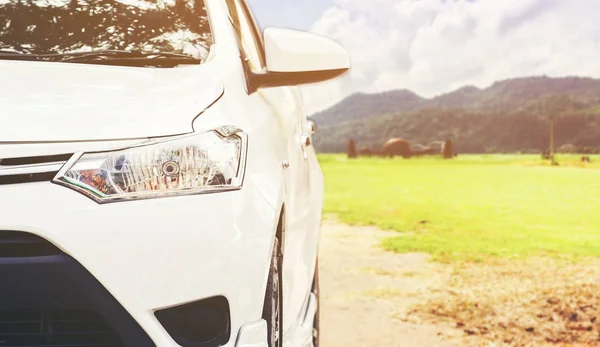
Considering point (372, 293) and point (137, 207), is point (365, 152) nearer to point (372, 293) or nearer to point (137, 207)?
point (372, 293)

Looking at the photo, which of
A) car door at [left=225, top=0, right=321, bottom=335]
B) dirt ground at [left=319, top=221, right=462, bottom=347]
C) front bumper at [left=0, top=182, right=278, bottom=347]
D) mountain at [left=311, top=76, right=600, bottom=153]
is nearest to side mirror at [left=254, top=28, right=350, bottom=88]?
car door at [left=225, top=0, right=321, bottom=335]

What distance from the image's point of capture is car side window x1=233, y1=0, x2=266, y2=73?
121 inches

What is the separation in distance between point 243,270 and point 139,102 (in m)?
0.51

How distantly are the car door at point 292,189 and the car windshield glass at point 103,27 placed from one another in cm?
21

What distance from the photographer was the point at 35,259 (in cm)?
185

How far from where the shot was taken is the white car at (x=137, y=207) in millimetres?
1869

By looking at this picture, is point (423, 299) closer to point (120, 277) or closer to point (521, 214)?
point (120, 277)

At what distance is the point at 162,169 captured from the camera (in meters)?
2.05

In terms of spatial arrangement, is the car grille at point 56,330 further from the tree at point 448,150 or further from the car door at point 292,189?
the tree at point 448,150

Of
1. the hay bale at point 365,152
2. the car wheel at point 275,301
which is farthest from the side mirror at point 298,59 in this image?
the hay bale at point 365,152

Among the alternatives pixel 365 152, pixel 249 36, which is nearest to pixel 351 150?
pixel 365 152

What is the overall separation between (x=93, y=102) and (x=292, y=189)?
0.90 m

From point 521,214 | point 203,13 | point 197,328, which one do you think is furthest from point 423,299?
point 521,214

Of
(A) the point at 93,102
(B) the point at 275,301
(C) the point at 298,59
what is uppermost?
(C) the point at 298,59
